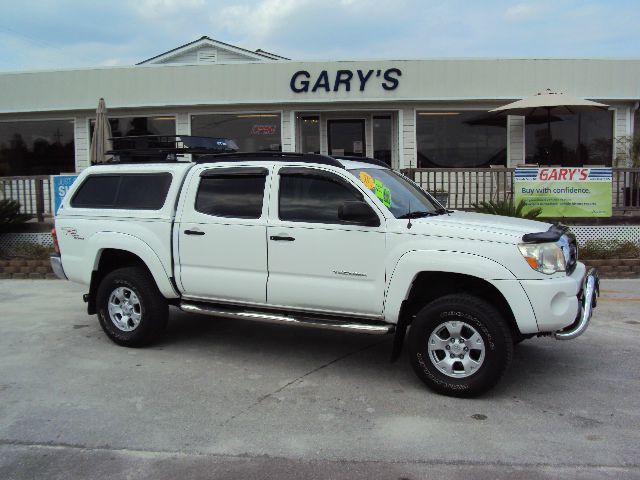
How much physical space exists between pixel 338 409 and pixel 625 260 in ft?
24.3

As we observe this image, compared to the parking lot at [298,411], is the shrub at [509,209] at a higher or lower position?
higher

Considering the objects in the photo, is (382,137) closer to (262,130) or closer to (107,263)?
(262,130)

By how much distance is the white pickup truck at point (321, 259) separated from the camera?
14.6 feet

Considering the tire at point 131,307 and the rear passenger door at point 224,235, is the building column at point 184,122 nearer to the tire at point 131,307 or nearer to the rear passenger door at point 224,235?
the tire at point 131,307

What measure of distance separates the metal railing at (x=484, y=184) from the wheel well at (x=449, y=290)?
6.71m

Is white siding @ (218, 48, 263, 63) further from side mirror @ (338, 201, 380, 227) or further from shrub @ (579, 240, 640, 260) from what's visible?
side mirror @ (338, 201, 380, 227)

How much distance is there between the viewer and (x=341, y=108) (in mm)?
14367

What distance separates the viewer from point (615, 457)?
3.60 meters

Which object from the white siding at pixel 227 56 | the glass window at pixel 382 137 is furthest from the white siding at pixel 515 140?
the white siding at pixel 227 56

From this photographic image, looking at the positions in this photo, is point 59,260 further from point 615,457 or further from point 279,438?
point 615,457

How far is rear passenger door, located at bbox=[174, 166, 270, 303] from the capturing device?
208 inches

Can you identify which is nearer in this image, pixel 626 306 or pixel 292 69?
pixel 626 306

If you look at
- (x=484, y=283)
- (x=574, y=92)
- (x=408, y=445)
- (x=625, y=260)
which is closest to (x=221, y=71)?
(x=574, y=92)

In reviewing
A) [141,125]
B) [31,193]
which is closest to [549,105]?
[141,125]
